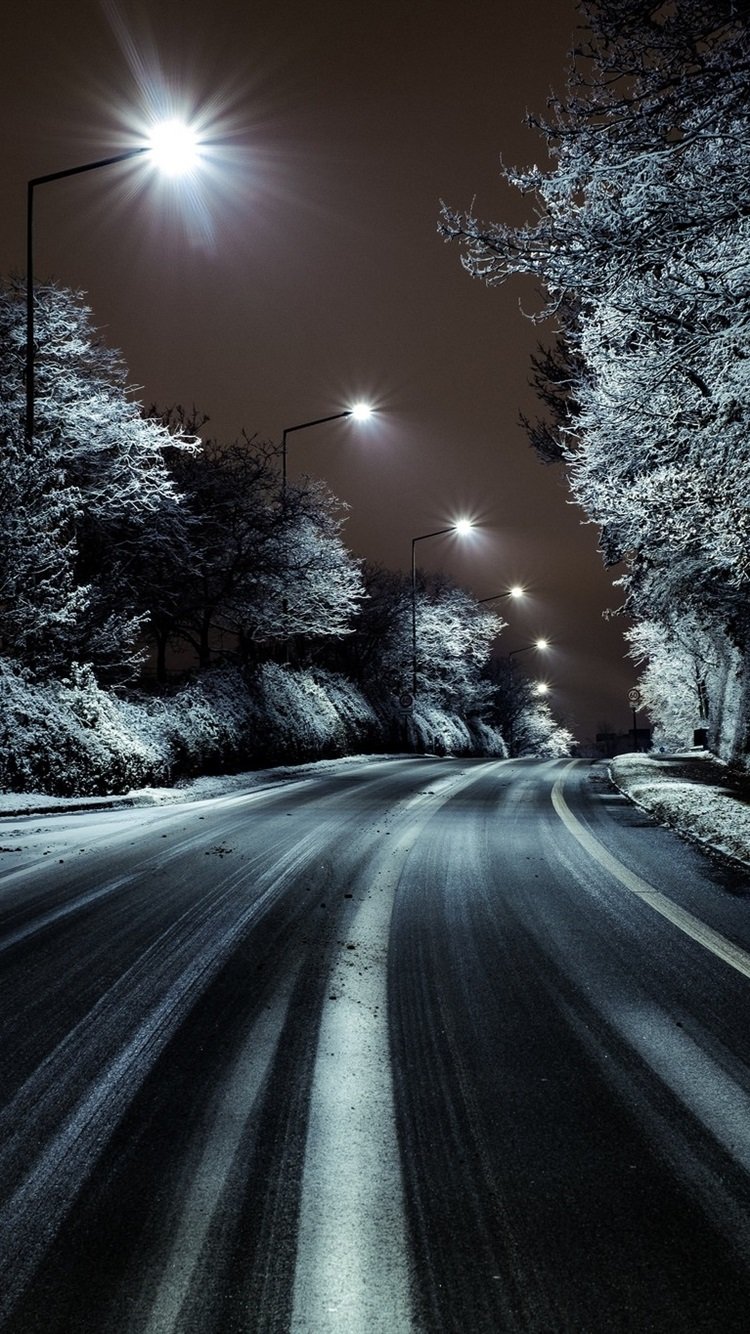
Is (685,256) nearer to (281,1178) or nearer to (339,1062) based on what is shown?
(339,1062)

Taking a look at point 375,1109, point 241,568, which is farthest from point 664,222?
point 241,568

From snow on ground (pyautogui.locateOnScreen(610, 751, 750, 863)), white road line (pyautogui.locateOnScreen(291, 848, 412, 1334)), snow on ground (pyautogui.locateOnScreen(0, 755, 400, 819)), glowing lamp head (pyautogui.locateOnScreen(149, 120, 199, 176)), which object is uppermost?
glowing lamp head (pyautogui.locateOnScreen(149, 120, 199, 176))

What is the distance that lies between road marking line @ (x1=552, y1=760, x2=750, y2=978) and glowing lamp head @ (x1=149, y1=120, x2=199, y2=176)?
10724 mm

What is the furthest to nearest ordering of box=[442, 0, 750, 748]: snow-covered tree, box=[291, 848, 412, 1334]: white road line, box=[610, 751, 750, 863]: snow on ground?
box=[610, 751, 750, 863]: snow on ground, box=[442, 0, 750, 748]: snow-covered tree, box=[291, 848, 412, 1334]: white road line

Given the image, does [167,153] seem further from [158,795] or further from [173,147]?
[158,795]

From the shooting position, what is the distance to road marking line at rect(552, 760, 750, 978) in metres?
4.33

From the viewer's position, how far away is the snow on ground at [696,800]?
318 inches

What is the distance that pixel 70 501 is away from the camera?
1315cm

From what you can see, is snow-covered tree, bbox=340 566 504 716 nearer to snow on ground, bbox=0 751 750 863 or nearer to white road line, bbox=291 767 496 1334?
snow on ground, bbox=0 751 750 863

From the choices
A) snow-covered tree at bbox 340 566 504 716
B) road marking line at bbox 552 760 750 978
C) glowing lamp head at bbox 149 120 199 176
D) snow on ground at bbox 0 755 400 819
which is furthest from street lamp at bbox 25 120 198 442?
snow-covered tree at bbox 340 566 504 716

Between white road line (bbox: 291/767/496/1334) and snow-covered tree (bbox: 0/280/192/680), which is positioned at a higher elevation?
snow-covered tree (bbox: 0/280/192/680)

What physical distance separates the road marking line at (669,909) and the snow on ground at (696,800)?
1128mm

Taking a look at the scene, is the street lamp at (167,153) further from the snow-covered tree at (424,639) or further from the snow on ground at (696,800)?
the snow-covered tree at (424,639)

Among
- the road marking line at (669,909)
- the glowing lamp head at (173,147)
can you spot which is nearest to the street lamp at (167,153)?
the glowing lamp head at (173,147)
